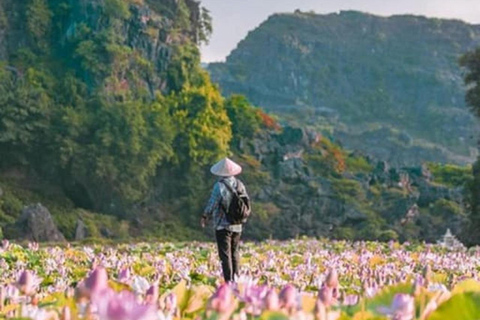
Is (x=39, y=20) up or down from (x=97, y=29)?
up

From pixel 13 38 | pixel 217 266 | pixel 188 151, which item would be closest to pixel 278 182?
pixel 188 151

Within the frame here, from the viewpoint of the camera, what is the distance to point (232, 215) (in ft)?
29.5

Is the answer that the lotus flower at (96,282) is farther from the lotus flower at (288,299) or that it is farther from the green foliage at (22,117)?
the green foliage at (22,117)

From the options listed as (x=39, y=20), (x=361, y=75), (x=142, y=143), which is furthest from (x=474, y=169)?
(x=361, y=75)

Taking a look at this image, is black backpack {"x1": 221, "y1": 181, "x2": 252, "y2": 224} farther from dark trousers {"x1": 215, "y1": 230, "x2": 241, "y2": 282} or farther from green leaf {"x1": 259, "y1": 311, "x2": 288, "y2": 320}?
green leaf {"x1": 259, "y1": 311, "x2": 288, "y2": 320}

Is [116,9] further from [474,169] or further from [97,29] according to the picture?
[474,169]

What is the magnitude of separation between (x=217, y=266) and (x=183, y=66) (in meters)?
38.3

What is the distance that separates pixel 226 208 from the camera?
8.98 meters

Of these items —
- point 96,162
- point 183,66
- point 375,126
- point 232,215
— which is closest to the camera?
point 232,215

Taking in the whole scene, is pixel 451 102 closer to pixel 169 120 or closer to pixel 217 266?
pixel 169 120

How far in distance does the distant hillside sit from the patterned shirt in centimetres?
11669

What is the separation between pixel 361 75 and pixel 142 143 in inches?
4583

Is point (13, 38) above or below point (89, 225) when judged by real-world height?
above

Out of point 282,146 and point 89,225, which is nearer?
point 89,225
